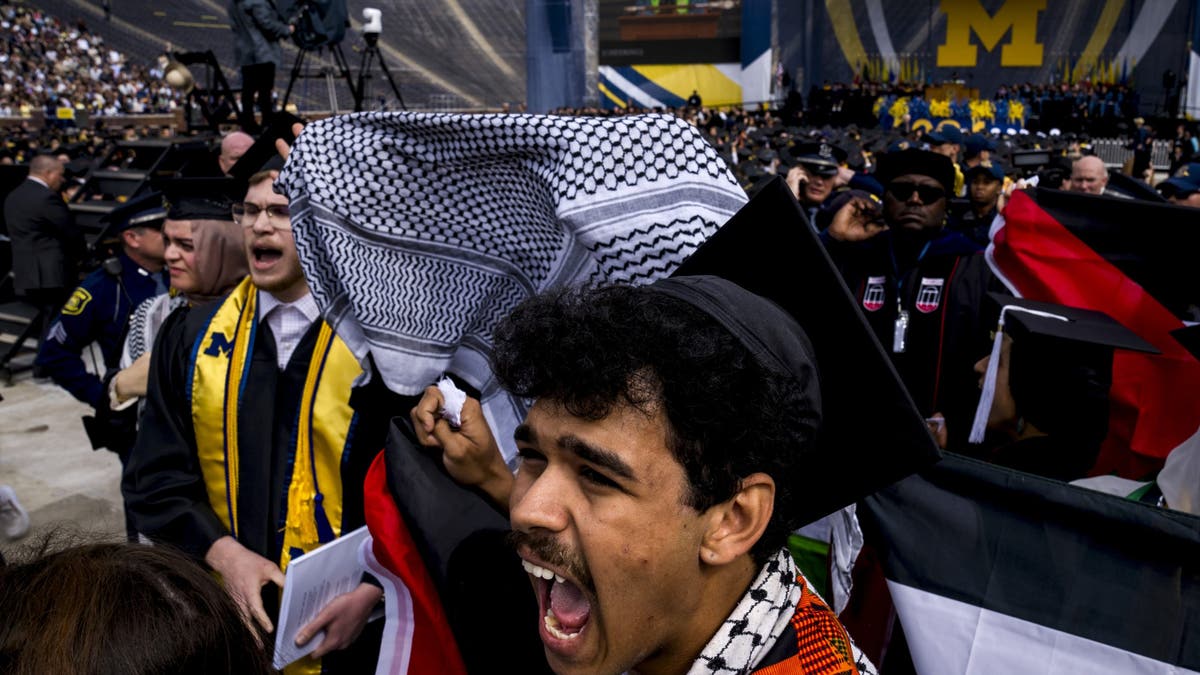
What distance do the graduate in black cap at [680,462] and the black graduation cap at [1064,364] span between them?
3.51 ft

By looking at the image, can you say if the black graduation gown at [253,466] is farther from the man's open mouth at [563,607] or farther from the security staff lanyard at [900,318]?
the security staff lanyard at [900,318]

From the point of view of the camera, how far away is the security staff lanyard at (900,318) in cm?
382

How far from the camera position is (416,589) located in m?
1.63

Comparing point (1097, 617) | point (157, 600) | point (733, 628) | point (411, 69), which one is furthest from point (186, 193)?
point (411, 69)

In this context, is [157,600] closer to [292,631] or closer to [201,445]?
[292,631]

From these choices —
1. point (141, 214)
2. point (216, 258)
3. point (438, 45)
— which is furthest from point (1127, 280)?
point (438, 45)

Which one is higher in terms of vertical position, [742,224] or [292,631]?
[742,224]

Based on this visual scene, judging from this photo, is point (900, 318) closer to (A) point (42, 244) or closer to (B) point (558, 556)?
(B) point (558, 556)

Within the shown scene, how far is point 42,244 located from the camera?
757cm

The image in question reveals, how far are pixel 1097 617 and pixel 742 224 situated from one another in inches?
33.6

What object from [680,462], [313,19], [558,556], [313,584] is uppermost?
[313,19]

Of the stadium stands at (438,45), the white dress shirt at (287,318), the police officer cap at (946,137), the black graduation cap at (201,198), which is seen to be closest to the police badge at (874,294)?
the white dress shirt at (287,318)

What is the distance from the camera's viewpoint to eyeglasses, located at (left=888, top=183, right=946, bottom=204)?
3.98 metres

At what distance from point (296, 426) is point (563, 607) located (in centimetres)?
129
